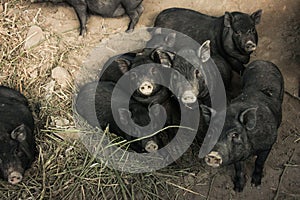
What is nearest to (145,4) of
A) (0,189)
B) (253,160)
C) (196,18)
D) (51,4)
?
(196,18)

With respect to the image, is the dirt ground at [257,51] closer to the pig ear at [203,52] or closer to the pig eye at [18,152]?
the pig ear at [203,52]

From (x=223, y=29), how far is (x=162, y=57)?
96cm

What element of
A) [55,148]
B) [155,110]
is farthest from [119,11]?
[55,148]

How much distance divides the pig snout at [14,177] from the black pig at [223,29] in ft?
8.48

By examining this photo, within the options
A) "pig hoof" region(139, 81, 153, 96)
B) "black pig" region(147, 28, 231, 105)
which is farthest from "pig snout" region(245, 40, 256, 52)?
"pig hoof" region(139, 81, 153, 96)

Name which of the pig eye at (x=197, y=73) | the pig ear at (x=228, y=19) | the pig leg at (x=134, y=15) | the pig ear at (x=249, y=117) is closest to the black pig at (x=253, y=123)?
the pig ear at (x=249, y=117)

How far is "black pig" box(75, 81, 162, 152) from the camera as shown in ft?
16.2

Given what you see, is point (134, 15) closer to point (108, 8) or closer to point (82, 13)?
point (108, 8)

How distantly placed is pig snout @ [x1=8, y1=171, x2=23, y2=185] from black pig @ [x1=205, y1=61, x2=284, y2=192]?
179 cm

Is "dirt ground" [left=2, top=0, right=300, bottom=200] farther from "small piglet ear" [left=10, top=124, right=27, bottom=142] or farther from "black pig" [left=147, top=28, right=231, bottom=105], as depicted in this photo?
"small piglet ear" [left=10, top=124, right=27, bottom=142]

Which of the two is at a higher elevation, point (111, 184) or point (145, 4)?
point (145, 4)

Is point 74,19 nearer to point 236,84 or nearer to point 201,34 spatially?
point 201,34

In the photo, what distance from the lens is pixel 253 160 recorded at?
520cm

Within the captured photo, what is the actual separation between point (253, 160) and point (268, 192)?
15.6 inches
